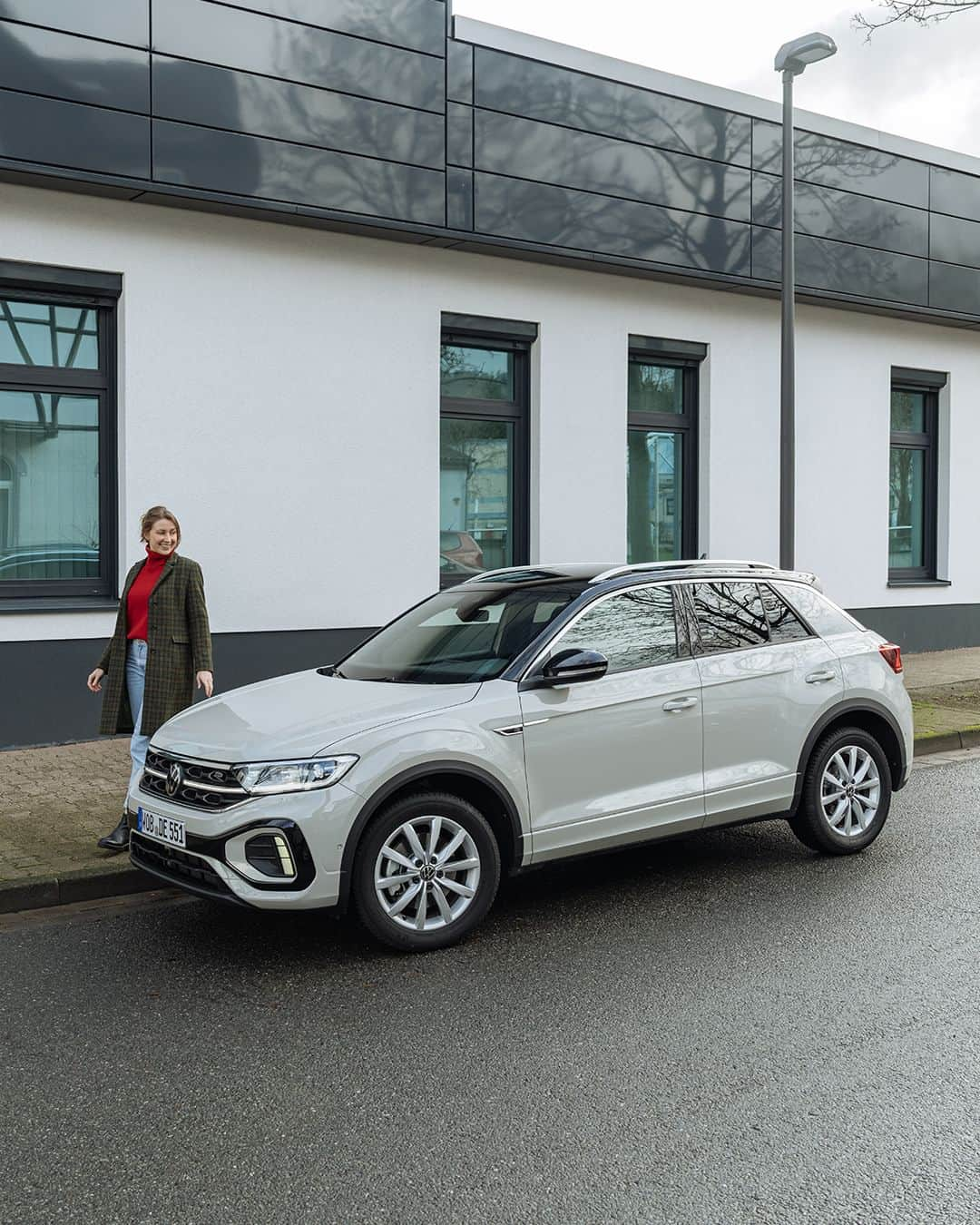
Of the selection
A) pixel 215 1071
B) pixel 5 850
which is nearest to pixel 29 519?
pixel 5 850

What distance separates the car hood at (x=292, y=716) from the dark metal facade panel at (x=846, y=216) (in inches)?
403

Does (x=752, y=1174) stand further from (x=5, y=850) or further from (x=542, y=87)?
(x=542, y=87)

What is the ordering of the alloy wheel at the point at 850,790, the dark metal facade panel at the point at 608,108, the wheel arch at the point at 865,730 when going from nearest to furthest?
the wheel arch at the point at 865,730, the alloy wheel at the point at 850,790, the dark metal facade panel at the point at 608,108

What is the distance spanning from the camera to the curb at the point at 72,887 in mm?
5945

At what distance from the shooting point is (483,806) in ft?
17.9

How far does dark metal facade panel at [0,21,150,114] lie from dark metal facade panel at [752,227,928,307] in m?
7.17

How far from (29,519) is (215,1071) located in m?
7.23

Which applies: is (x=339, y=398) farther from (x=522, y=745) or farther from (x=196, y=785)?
(x=196, y=785)

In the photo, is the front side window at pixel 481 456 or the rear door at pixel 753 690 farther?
the front side window at pixel 481 456

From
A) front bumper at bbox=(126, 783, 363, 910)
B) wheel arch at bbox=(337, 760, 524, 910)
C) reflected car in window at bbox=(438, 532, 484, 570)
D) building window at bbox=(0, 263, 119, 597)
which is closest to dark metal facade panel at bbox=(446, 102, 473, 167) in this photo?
building window at bbox=(0, 263, 119, 597)

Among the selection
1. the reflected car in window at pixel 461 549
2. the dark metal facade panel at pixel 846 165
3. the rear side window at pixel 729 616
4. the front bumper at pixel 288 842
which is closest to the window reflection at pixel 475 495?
the reflected car in window at pixel 461 549

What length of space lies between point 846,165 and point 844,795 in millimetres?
10741

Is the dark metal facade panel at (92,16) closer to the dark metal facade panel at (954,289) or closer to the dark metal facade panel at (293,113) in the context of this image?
the dark metal facade panel at (293,113)

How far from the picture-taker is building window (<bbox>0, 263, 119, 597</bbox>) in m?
10.0
